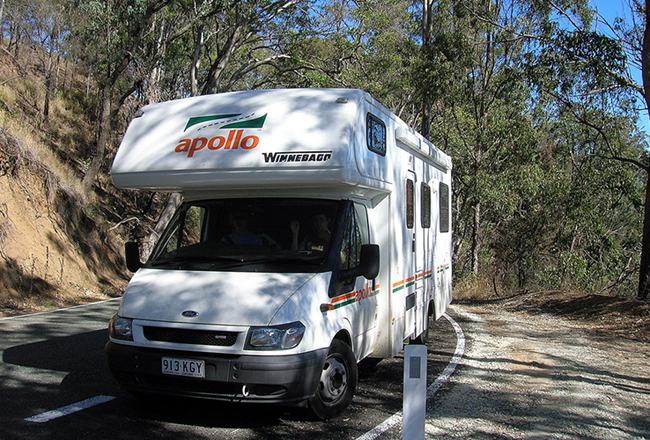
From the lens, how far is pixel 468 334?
10.5 m

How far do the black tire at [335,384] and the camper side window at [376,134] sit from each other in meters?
2.04

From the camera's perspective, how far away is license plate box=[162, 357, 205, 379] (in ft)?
15.8

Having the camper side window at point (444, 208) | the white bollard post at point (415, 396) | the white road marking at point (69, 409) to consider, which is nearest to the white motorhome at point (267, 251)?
the white road marking at point (69, 409)

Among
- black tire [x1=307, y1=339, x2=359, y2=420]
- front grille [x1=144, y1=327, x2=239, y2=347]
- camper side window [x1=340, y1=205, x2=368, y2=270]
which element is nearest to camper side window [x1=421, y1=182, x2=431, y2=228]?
camper side window [x1=340, y1=205, x2=368, y2=270]

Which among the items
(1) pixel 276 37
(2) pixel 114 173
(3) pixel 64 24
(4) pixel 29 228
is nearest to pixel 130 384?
(2) pixel 114 173

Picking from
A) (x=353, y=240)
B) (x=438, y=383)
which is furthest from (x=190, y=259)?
(x=438, y=383)

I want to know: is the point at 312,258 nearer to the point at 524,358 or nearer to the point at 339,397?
the point at 339,397

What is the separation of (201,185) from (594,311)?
981 cm

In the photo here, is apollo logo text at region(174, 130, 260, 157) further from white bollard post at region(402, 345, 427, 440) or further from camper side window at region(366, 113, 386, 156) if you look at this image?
white bollard post at region(402, 345, 427, 440)

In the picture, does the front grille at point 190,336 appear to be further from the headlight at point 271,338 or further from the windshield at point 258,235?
the windshield at point 258,235

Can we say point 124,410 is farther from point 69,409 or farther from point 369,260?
point 369,260

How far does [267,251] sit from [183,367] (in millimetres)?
1337

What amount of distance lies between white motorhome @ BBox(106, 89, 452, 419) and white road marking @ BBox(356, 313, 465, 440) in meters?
0.42

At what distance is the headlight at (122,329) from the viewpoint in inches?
202
